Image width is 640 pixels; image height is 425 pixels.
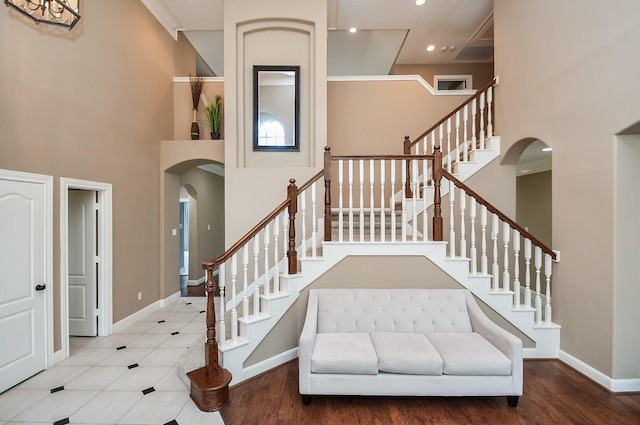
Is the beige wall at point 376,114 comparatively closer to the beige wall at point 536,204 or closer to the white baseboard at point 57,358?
the beige wall at point 536,204

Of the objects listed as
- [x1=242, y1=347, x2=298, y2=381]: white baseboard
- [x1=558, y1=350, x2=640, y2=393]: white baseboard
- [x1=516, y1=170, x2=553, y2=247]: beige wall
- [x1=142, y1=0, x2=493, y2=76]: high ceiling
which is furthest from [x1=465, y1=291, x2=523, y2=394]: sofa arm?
[x1=142, y1=0, x2=493, y2=76]: high ceiling

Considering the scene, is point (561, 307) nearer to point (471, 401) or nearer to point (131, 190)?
point (471, 401)

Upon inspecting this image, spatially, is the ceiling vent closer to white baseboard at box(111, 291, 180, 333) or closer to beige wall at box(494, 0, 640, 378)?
beige wall at box(494, 0, 640, 378)

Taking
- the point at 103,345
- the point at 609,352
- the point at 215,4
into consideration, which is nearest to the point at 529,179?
the point at 609,352

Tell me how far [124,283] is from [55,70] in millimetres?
2861

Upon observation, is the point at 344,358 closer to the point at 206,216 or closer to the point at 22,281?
the point at 22,281

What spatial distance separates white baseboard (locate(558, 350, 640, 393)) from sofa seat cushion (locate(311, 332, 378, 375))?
7.26 ft

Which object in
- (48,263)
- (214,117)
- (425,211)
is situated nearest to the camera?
(48,263)

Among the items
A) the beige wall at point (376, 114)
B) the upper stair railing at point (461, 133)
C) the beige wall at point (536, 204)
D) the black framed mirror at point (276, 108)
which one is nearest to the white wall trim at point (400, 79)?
the beige wall at point (376, 114)

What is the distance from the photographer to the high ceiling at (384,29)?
4.89 metres

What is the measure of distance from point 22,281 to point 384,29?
643 cm

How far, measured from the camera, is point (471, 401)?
2592mm

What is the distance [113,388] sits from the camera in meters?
2.83

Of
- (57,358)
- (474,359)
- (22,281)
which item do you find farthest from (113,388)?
(474,359)
